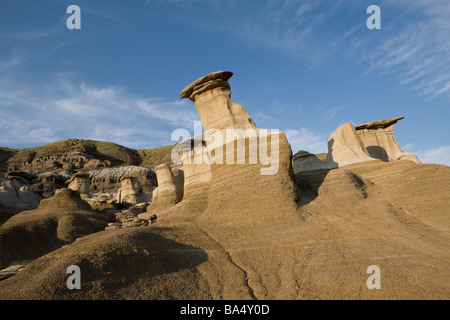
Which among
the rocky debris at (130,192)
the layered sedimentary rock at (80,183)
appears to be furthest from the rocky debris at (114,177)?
the rocky debris at (130,192)

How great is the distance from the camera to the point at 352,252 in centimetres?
562

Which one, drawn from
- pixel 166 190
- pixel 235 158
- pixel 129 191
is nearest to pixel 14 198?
pixel 129 191

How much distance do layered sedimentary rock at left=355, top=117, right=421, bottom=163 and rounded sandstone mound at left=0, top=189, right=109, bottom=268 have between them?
15.0 meters

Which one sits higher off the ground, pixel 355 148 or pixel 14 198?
pixel 355 148

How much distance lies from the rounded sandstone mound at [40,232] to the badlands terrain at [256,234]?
0.14 feet

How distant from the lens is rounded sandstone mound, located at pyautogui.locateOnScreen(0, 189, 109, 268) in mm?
9445

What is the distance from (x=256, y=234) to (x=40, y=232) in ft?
27.2

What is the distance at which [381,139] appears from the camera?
17.7m

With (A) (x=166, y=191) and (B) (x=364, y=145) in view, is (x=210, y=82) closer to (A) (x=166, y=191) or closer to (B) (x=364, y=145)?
(A) (x=166, y=191)

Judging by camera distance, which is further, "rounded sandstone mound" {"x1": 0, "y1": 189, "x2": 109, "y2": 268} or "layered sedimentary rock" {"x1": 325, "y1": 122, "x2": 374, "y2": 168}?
"layered sedimentary rock" {"x1": 325, "y1": 122, "x2": 374, "y2": 168}

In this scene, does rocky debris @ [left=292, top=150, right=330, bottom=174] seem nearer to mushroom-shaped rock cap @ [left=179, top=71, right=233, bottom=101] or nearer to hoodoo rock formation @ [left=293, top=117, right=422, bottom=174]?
hoodoo rock formation @ [left=293, top=117, right=422, bottom=174]

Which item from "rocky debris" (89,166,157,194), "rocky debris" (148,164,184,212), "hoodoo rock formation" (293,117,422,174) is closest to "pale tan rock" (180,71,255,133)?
"hoodoo rock formation" (293,117,422,174)

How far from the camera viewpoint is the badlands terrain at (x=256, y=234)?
4.49 metres
